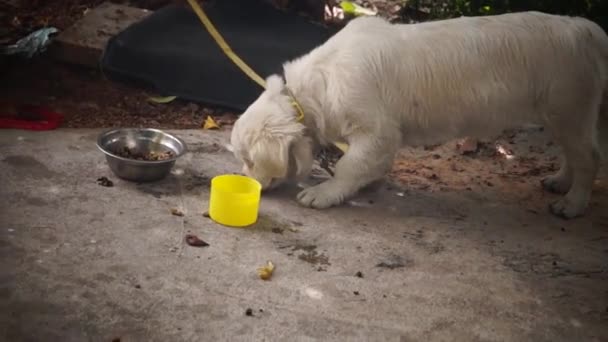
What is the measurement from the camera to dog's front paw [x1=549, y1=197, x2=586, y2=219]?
17.0 feet

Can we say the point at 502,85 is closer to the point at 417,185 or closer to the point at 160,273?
the point at 417,185

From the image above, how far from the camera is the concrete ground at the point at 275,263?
3.38 m

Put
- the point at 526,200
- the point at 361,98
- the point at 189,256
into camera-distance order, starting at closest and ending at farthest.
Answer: the point at 189,256 < the point at 361,98 < the point at 526,200

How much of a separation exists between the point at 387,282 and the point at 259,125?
1404 millimetres

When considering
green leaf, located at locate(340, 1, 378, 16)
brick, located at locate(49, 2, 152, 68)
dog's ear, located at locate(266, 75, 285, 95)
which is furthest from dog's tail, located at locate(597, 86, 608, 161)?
brick, located at locate(49, 2, 152, 68)

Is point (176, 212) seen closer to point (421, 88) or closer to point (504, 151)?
point (421, 88)

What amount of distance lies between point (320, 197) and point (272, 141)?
21.7 inches

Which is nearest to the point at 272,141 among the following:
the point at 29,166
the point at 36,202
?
the point at 36,202

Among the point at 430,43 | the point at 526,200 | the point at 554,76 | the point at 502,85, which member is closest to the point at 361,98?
the point at 430,43

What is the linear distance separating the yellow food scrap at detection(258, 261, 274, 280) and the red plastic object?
8.35 ft

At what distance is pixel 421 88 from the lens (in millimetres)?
4926

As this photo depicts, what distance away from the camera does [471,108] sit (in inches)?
194

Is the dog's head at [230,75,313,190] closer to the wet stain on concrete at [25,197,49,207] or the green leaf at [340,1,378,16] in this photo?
the wet stain on concrete at [25,197,49,207]

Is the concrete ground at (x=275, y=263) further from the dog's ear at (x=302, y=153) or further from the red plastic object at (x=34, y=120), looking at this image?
the dog's ear at (x=302, y=153)
